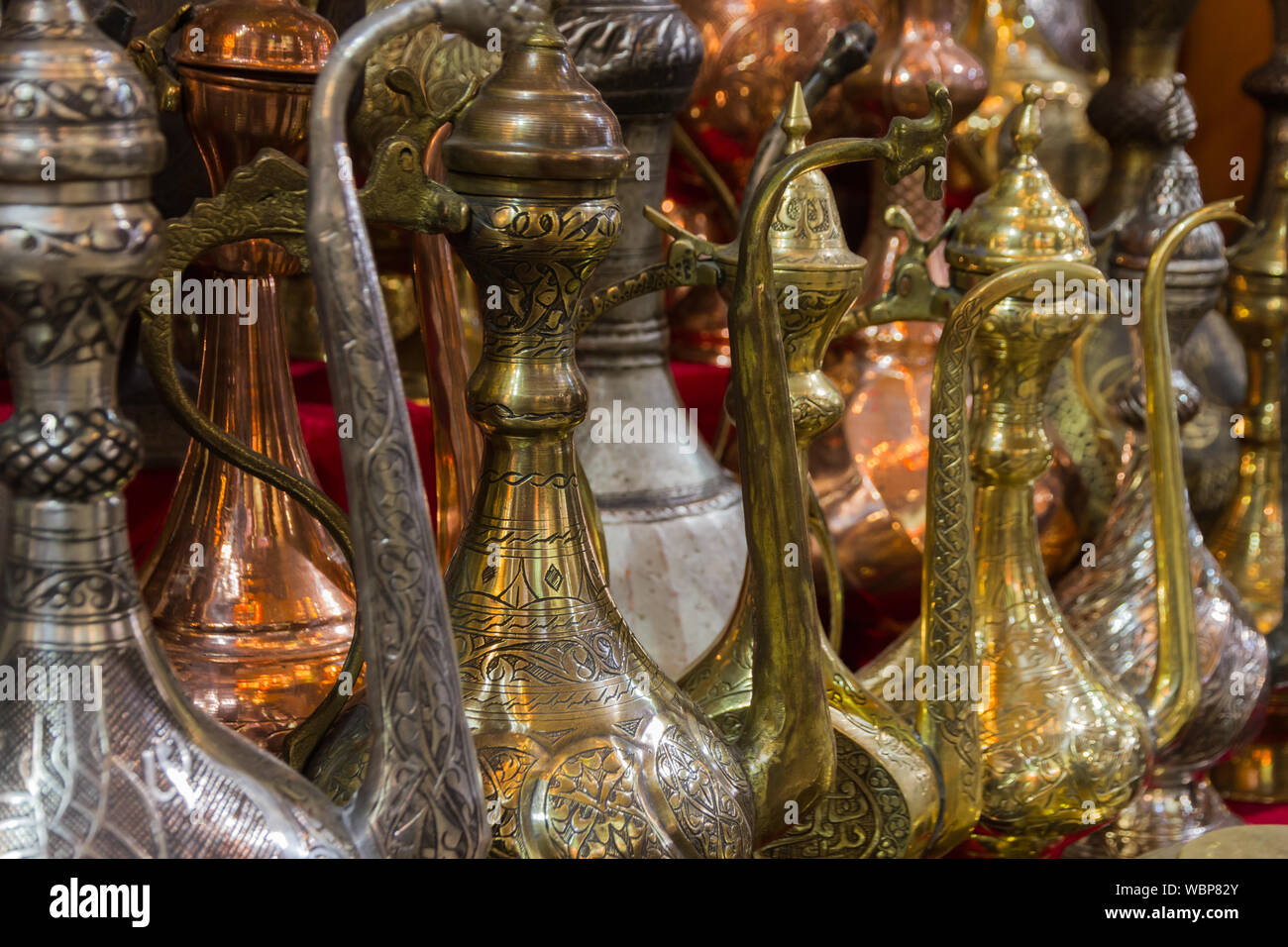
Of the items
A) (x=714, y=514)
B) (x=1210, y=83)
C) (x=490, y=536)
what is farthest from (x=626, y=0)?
(x=1210, y=83)

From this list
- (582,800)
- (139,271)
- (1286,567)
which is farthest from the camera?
(1286,567)

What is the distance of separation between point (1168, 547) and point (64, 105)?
58 cm

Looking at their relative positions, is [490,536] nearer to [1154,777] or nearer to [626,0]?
[626,0]

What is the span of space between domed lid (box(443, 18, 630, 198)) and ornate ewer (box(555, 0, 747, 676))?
0.28m

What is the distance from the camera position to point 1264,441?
113 cm

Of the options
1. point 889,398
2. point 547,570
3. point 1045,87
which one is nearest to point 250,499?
point 547,570

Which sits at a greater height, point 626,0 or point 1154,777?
point 626,0

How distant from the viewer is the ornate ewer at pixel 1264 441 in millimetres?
1081

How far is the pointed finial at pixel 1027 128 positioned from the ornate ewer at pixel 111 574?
1.33 feet

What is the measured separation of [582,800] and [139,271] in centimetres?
21

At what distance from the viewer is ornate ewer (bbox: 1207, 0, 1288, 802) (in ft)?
3.55

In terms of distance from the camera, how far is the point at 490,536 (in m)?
0.53

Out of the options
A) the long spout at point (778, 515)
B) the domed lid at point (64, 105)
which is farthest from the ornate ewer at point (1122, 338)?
the domed lid at point (64, 105)

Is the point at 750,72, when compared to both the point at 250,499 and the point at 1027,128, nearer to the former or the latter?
the point at 1027,128
